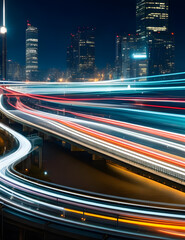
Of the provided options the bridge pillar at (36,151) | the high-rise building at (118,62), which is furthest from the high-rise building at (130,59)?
the bridge pillar at (36,151)

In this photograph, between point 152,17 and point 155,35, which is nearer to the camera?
point 155,35

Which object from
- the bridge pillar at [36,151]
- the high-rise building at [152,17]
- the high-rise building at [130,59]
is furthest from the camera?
the high-rise building at [152,17]

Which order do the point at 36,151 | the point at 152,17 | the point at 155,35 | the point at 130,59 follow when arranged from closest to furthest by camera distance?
the point at 36,151 < the point at 130,59 < the point at 155,35 < the point at 152,17

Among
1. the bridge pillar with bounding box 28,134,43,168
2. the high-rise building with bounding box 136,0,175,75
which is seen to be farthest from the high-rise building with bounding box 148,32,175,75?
the bridge pillar with bounding box 28,134,43,168

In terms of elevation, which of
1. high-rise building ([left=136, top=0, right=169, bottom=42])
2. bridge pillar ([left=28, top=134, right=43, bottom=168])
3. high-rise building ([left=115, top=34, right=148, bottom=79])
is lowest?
bridge pillar ([left=28, top=134, right=43, bottom=168])

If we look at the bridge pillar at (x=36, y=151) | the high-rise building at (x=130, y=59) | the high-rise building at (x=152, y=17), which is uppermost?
the high-rise building at (x=152, y=17)

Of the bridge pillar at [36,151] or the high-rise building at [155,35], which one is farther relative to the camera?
the high-rise building at [155,35]

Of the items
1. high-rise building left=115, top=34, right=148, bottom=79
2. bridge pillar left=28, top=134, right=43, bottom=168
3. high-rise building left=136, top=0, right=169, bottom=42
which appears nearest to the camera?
bridge pillar left=28, top=134, right=43, bottom=168

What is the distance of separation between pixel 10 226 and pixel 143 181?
8926 millimetres

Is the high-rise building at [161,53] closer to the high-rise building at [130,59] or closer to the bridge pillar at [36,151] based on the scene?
the high-rise building at [130,59]

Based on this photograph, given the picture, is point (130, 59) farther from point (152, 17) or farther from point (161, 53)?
point (152, 17)

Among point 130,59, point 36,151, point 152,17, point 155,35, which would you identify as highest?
point 152,17

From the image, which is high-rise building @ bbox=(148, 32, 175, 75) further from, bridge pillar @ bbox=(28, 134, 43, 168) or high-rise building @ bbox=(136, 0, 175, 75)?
bridge pillar @ bbox=(28, 134, 43, 168)

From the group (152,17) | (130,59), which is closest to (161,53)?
(130,59)
